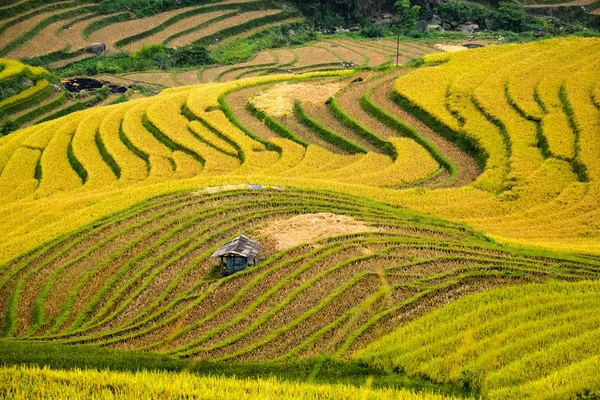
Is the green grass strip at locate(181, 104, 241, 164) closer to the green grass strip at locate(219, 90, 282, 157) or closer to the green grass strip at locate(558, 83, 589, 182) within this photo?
the green grass strip at locate(219, 90, 282, 157)

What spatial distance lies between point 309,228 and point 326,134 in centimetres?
1395

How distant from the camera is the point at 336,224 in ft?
56.4

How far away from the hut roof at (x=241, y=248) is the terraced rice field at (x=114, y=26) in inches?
1893

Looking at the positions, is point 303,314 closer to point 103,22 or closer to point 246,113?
point 246,113

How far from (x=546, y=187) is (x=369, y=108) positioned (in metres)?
12.3

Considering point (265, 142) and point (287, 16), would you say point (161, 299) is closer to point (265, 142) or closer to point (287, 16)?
point (265, 142)

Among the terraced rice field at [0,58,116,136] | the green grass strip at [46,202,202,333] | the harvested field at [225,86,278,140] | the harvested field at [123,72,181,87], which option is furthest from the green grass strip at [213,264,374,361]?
the harvested field at [123,72,181,87]

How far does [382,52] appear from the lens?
6353 cm

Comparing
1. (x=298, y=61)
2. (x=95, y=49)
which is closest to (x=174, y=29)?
(x=95, y=49)

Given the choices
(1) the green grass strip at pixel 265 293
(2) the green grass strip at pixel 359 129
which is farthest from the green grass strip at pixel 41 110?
(1) the green grass strip at pixel 265 293

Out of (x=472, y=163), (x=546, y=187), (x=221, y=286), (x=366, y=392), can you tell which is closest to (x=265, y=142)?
(x=472, y=163)

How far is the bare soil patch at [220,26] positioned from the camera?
64.4m

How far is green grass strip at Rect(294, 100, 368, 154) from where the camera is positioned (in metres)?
28.6

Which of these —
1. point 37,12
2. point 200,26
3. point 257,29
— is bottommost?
point 257,29
